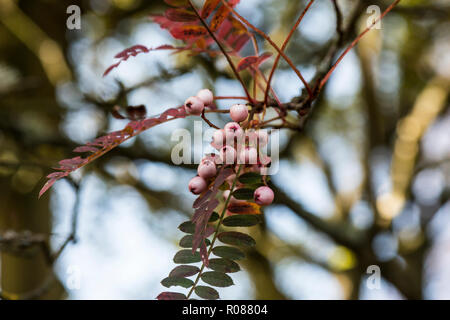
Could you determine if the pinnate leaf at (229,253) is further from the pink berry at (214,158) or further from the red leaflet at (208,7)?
the red leaflet at (208,7)

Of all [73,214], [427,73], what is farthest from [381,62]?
[73,214]

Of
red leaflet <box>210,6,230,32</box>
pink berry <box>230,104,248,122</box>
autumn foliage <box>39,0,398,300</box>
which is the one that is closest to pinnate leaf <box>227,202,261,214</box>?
autumn foliage <box>39,0,398,300</box>

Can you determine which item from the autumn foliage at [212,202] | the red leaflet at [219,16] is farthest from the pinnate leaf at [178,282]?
the red leaflet at [219,16]

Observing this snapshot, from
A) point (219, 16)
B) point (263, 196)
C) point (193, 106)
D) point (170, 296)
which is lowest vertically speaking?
point (170, 296)

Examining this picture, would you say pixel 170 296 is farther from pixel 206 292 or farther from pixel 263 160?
pixel 263 160

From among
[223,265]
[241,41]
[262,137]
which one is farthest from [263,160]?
[241,41]

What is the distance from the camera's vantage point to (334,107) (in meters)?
2.29

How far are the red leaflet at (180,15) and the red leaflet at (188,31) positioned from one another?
0.08 ft

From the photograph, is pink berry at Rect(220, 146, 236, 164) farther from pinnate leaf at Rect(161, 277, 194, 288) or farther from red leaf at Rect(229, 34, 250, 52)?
red leaf at Rect(229, 34, 250, 52)

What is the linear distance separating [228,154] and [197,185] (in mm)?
50

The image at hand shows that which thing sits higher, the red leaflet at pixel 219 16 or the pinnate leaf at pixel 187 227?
the red leaflet at pixel 219 16

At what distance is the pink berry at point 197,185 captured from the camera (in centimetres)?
45

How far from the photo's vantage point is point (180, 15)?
526 millimetres
